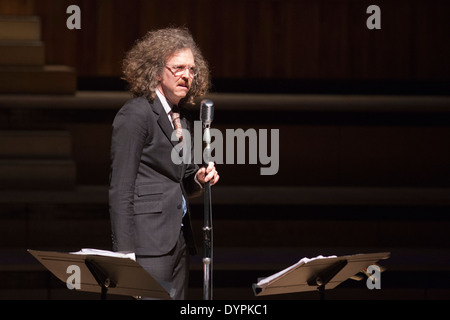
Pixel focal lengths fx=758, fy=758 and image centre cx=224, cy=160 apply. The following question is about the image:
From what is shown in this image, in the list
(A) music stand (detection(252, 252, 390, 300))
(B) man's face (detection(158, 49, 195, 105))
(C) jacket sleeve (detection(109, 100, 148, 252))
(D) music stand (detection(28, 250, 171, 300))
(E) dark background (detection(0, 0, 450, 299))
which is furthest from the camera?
(E) dark background (detection(0, 0, 450, 299))

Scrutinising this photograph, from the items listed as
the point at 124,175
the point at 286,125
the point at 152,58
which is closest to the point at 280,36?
the point at 286,125

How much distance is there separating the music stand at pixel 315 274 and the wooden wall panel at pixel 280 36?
263 centimetres

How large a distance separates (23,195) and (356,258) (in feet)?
8.65

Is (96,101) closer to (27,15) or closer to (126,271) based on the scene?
(27,15)

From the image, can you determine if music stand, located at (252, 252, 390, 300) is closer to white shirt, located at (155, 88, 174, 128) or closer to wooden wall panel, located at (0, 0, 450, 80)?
white shirt, located at (155, 88, 174, 128)

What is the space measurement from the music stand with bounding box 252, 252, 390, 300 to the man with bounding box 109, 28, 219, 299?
1.14ft

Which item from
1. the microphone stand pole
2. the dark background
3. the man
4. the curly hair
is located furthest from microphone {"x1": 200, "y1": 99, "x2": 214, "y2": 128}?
the dark background

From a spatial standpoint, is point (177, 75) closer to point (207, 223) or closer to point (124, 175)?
point (124, 175)

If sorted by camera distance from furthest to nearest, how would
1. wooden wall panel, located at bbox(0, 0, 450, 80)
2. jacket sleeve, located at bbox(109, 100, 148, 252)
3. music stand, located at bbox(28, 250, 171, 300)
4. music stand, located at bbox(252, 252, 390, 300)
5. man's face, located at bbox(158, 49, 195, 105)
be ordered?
1. wooden wall panel, located at bbox(0, 0, 450, 80)
2. man's face, located at bbox(158, 49, 195, 105)
3. jacket sleeve, located at bbox(109, 100, 148, 252)
4. music stand, located at bbox(252, 252, 390, 300)
5. music stand, located at bbox(28, 250, 171, 300)

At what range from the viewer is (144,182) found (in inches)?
92.8

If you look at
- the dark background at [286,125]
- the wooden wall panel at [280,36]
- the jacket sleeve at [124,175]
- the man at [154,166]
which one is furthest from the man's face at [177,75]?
the wooden wall panel at [280,36]

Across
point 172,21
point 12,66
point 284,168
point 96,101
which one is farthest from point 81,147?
point 284,168

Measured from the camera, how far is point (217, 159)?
446 cm

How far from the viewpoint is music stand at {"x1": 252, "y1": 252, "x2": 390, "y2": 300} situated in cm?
214
